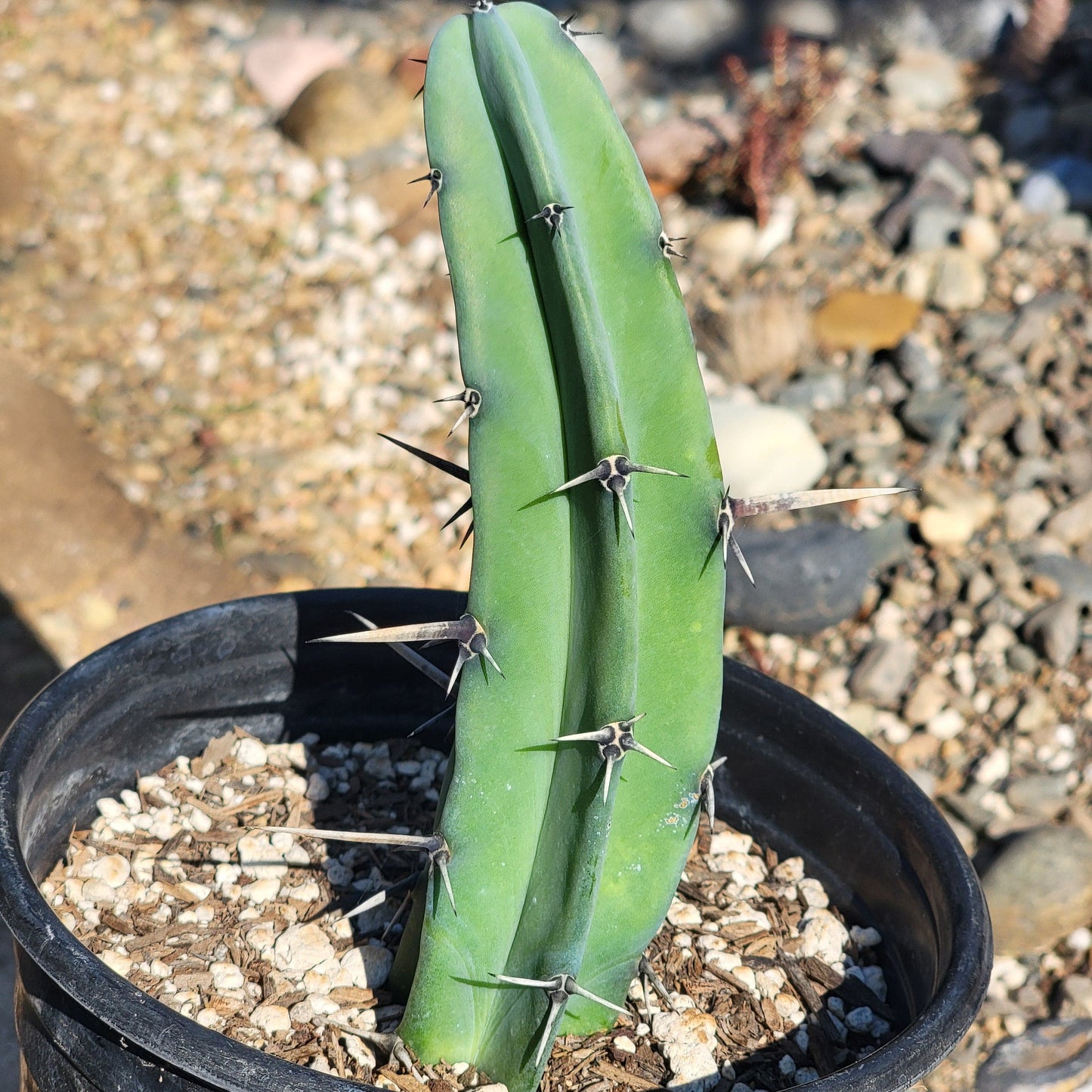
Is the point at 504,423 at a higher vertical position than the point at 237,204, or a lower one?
higher

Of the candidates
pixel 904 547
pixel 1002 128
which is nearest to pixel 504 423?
pixel 904 547

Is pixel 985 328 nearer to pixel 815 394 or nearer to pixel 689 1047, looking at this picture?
pixel 815 394

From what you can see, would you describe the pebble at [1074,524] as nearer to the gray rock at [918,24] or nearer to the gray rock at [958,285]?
the gray rock at [958,285]

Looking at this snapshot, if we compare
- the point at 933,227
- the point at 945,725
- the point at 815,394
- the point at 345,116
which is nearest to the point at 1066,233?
the point at 933,227

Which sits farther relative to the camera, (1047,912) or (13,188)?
(13,188)

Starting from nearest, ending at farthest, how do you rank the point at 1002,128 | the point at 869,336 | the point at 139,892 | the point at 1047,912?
the point at 139,892
the point at 1047,912
the point at 869,336
the point at 1002,128

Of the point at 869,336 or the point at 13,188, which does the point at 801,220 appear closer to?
the point at 869,336
